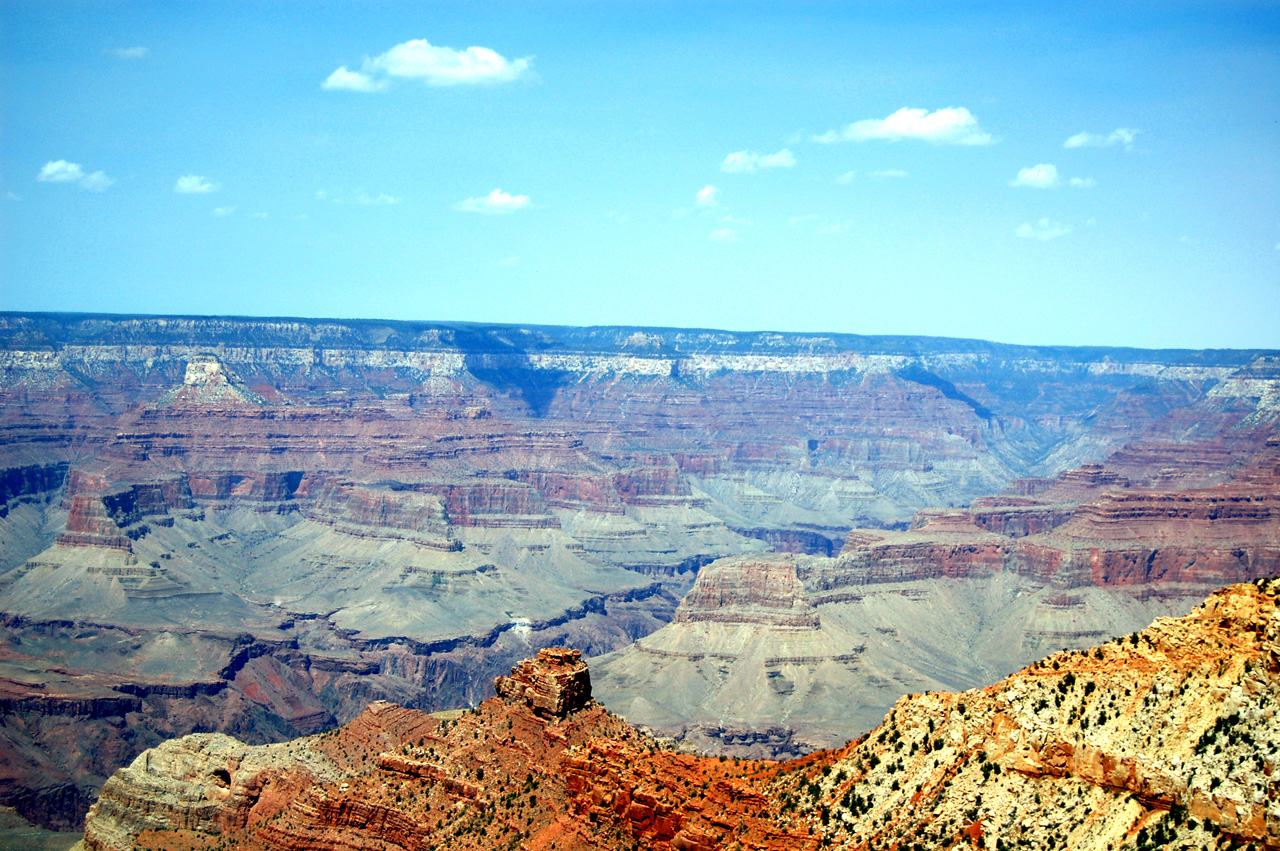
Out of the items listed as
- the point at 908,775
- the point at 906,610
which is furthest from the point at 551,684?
the point at 906,610

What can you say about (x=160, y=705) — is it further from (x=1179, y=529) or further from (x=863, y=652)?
(x=1179, y=529)

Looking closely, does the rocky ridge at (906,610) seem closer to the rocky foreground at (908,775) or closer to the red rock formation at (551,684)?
the red rock formation at (551,684)

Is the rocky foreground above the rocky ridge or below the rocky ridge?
above

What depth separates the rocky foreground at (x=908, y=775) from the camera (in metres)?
29.2

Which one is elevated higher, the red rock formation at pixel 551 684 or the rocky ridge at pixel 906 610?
the red rock formation at pixel 551 684

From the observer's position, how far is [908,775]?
3616 cm

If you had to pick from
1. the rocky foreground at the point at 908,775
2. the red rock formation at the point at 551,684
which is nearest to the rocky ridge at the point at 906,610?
the red rock formation at the point at 551,684

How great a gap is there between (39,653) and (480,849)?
5046 inches

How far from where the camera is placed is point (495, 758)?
54781mm

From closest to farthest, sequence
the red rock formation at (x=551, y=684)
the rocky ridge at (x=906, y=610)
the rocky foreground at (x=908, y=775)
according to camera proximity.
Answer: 1. the rocky foreground at (x=908, y=775)
2. the red rock formation at (x=551, y=684)
3. the rocky ridge at (x=906, y=610)

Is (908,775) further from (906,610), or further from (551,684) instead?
(906,610)

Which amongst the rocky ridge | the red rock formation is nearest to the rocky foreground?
the red rock formation

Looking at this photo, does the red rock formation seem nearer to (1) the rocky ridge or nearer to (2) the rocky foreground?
(2) the rocky foreground

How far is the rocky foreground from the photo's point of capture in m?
29.2
